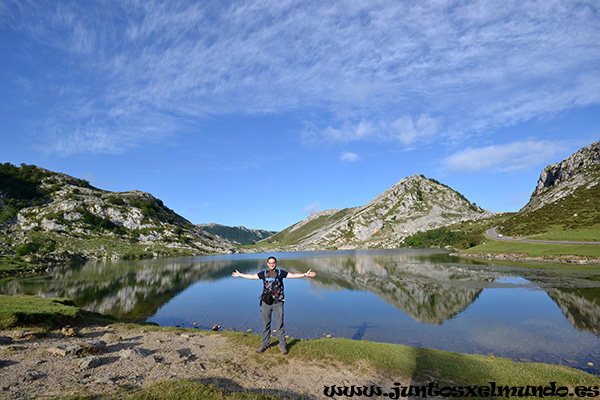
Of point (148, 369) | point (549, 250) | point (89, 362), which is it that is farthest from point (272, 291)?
point (549, 250)

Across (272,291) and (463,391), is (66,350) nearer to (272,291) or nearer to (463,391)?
(272,291)

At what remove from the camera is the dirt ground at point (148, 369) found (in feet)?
36.2

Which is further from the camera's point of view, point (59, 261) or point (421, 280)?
point (59, 261)

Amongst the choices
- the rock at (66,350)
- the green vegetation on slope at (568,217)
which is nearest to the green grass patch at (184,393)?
the rock at (66,350)

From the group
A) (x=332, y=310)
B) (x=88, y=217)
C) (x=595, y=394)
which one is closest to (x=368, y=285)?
(x=332, y=310)

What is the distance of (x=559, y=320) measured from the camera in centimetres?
2888

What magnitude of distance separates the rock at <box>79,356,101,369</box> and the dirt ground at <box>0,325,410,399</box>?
0.13 ft

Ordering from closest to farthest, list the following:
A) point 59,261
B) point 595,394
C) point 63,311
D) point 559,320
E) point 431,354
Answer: point 595,394 → point 431,354 → point 63,311 → point 559,320 → point 59,261

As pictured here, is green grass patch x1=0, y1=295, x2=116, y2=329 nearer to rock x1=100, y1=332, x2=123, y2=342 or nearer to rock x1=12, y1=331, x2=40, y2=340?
rock x1=12, y1=331, x2=40, y2=340

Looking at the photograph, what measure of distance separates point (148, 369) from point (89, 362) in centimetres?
279

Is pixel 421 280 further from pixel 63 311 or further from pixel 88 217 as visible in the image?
pixel 88 217

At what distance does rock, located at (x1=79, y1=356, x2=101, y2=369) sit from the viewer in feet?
43.0

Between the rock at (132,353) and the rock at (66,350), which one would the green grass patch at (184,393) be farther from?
the rock at (66,350)

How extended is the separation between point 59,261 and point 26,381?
499ft
